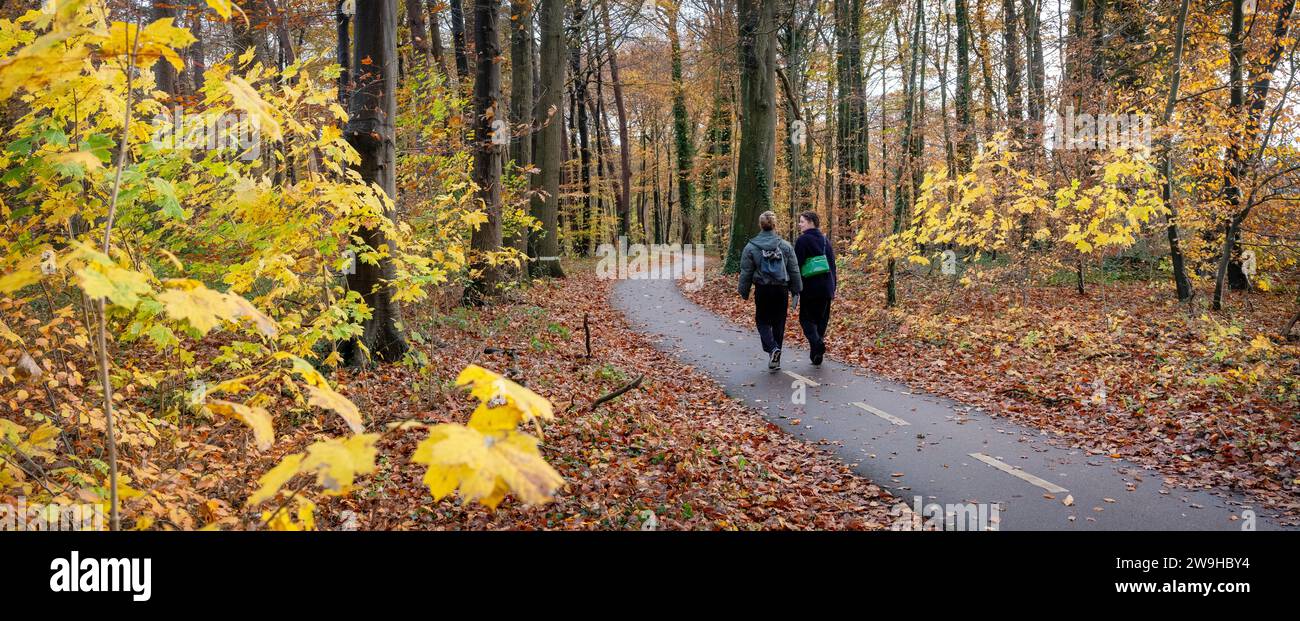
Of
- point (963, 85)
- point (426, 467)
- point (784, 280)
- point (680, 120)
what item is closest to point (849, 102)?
point (963, 85)

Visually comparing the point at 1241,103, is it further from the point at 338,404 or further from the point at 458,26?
the point at 338,404

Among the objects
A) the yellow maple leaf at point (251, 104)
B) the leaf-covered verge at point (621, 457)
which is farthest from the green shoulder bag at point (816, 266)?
the yellow maple leaf at point (251, 104)

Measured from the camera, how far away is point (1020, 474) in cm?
562

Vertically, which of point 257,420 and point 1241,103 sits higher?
point 1241,103

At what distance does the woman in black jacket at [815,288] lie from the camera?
31.9ft

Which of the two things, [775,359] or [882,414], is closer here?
[882,414]

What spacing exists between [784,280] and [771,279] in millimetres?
184

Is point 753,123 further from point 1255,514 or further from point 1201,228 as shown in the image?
point 1255,514

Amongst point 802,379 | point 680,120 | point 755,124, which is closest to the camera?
point 802,379

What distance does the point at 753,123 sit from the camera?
56.9 feet

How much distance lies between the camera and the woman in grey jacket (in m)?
9.46
